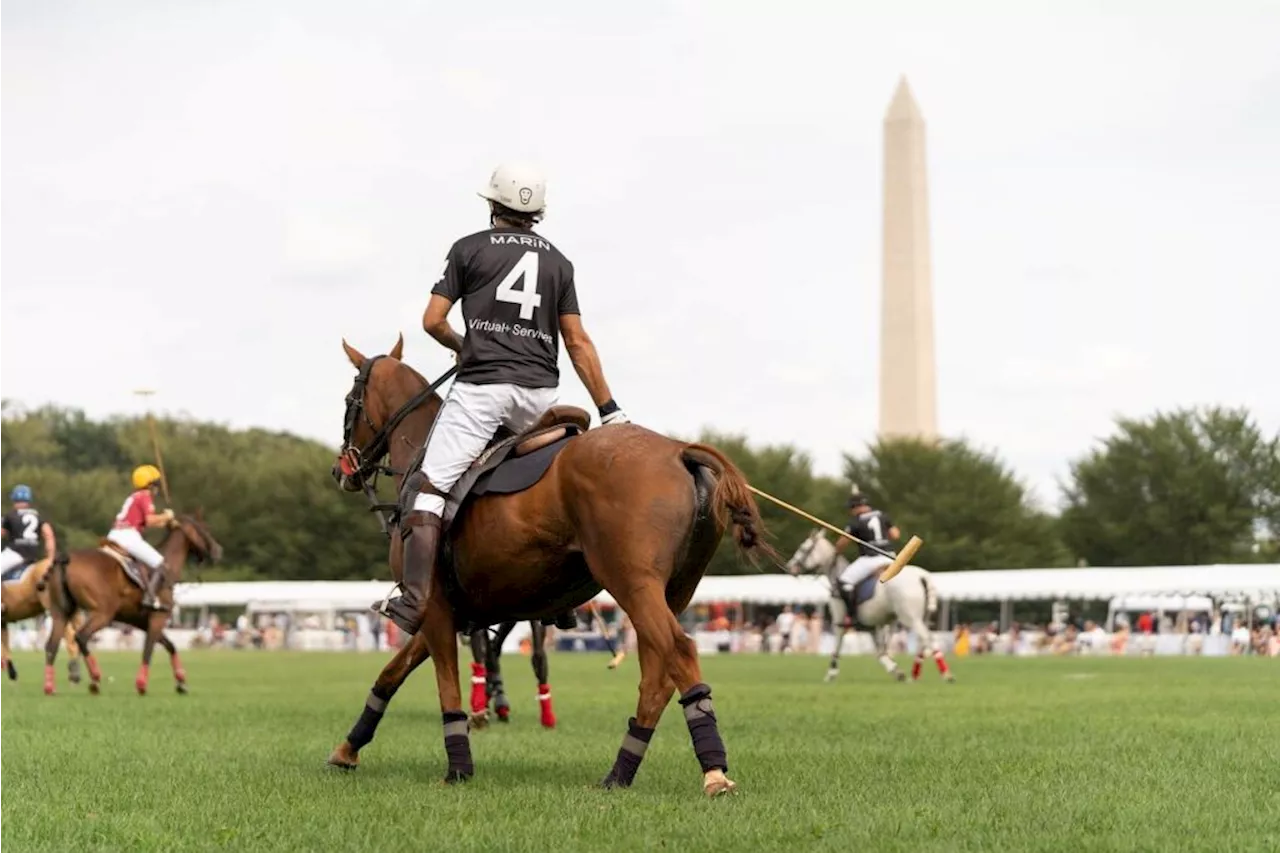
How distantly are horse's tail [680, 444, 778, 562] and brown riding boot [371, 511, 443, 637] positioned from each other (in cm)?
158

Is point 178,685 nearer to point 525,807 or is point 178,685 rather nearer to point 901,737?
point 901,737

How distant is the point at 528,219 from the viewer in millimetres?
10820

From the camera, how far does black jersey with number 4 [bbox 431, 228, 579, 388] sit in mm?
10430

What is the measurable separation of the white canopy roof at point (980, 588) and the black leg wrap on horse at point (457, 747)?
44.8m

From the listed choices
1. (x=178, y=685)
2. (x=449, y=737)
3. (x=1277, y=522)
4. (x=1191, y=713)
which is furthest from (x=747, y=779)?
(x=1277, y=522)

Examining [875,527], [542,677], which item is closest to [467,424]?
[542,677]

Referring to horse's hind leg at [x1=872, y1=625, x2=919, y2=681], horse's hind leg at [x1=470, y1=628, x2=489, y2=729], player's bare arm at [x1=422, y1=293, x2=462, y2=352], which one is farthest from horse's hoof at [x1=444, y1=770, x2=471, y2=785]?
horse's hind leg at [x1=872, y1=625, x2=919, y2=681]

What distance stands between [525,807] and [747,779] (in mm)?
1957

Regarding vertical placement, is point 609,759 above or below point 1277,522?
below

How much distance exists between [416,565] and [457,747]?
1.09 metres

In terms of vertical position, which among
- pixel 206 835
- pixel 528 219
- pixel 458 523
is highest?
pixel 528 219

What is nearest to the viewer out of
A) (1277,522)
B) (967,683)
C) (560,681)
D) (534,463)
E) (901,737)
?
(534,463)

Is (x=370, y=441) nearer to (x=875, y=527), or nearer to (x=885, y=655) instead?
(x=875, y=527)

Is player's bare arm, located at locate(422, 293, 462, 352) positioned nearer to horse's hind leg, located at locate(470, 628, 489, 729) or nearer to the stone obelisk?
horse's hind leg, located at locate(470, 628, 489, 729)
